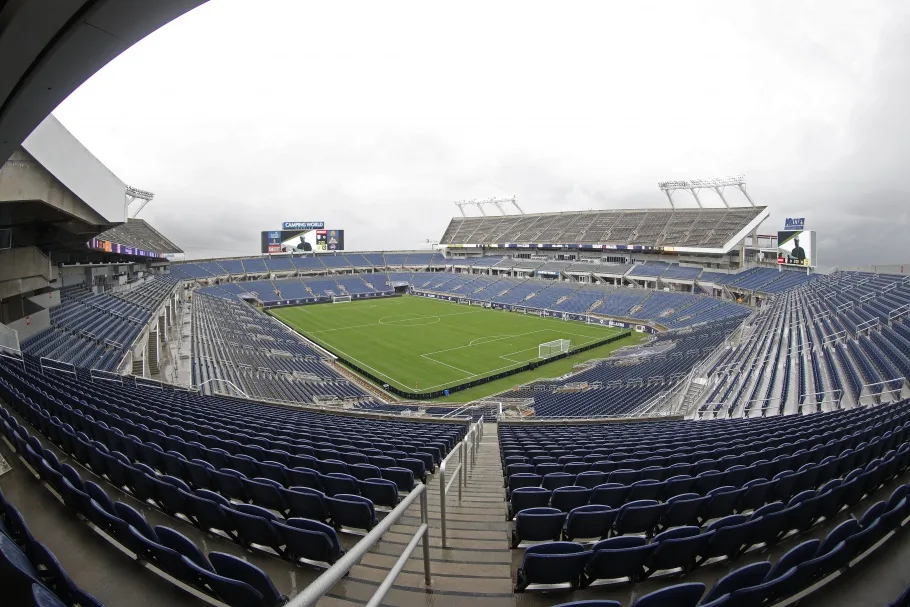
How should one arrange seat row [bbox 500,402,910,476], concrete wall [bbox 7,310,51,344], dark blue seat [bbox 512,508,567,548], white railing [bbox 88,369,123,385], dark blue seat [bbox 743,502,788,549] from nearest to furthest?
dark blue seat [bbox 743,502,788,549] → dark blue seat [bbox 512,508,567,548] → seat row [bbox 500,402,910,476] → white railing [bbox 88,369,123,385] → concrete wall [bbox 7,310,51,344]

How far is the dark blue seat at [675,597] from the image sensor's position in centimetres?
272

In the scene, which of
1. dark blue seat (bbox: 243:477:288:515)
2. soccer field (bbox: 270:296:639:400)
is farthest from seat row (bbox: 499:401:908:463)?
soccer field (bbox: 270:296:639:400)

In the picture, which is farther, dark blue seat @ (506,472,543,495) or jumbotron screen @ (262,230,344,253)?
jumbotron screen @ (262,230,344,253)

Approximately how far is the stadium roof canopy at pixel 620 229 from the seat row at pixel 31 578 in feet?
214

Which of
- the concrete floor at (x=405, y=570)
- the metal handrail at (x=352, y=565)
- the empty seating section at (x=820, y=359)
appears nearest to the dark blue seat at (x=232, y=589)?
the metal handrail at (x=352, y=565)

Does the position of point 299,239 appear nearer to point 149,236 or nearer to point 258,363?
point 149,236

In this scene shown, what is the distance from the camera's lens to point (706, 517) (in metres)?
4.96

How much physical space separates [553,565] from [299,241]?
8292 cm

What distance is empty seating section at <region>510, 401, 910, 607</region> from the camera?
137 inches

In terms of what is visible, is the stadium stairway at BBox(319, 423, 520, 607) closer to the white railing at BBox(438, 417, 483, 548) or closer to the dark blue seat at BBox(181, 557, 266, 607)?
the white railing at BBox(438, 417, 483, 548)

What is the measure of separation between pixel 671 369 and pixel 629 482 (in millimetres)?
22897

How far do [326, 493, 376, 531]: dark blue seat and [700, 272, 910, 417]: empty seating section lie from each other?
14776 millimetres

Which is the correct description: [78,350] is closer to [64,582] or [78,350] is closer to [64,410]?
[64,410]

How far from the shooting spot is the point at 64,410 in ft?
24.7
